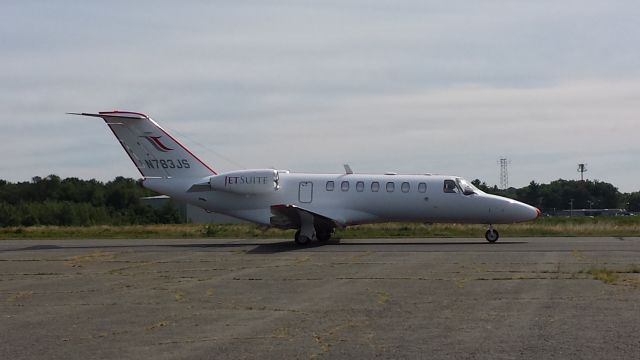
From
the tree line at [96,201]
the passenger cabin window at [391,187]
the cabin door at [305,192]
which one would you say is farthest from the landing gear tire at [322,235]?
the tree line at [96,201]

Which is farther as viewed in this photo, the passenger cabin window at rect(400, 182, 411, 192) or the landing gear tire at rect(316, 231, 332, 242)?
the landing gear tire at rect(316, 231, 332, 242)

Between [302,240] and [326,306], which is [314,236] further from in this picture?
[326,306]

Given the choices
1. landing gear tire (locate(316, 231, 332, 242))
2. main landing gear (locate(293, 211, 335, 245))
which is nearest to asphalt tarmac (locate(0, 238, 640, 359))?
main landing gear (locate(293, 211, 335, 245))

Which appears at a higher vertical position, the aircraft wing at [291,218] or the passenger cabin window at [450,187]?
the passenger cabin window at [450,187]

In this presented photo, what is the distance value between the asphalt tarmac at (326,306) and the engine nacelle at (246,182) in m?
7.75

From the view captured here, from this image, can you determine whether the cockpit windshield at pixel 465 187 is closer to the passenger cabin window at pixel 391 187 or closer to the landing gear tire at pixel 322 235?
the passenger cabin window at pixel 391 187

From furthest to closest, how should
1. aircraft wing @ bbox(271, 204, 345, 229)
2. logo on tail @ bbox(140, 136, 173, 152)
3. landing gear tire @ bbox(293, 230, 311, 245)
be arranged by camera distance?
logo on tail @ bbox(140, 136, 173, 152) → landing gear tire @ bbox(293, 230, 311, 245) → aircraft wing @ bbox(271, 204, 345, 229)

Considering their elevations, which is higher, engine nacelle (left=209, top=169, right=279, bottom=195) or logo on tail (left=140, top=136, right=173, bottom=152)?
logo on tail (left=140, top=136, right=173, bottom=152)

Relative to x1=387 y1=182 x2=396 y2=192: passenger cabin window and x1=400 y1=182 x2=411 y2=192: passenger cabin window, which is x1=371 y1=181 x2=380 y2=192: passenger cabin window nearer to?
x1=387 y1=182 x2=396 y2=192: passenger cabin window

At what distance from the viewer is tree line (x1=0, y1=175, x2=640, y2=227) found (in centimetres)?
6253

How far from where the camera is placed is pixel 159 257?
2219cm

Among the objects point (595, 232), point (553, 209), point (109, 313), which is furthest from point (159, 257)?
point (553, 209)

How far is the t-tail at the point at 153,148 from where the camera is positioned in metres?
30.0

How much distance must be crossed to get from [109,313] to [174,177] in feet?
60.4
